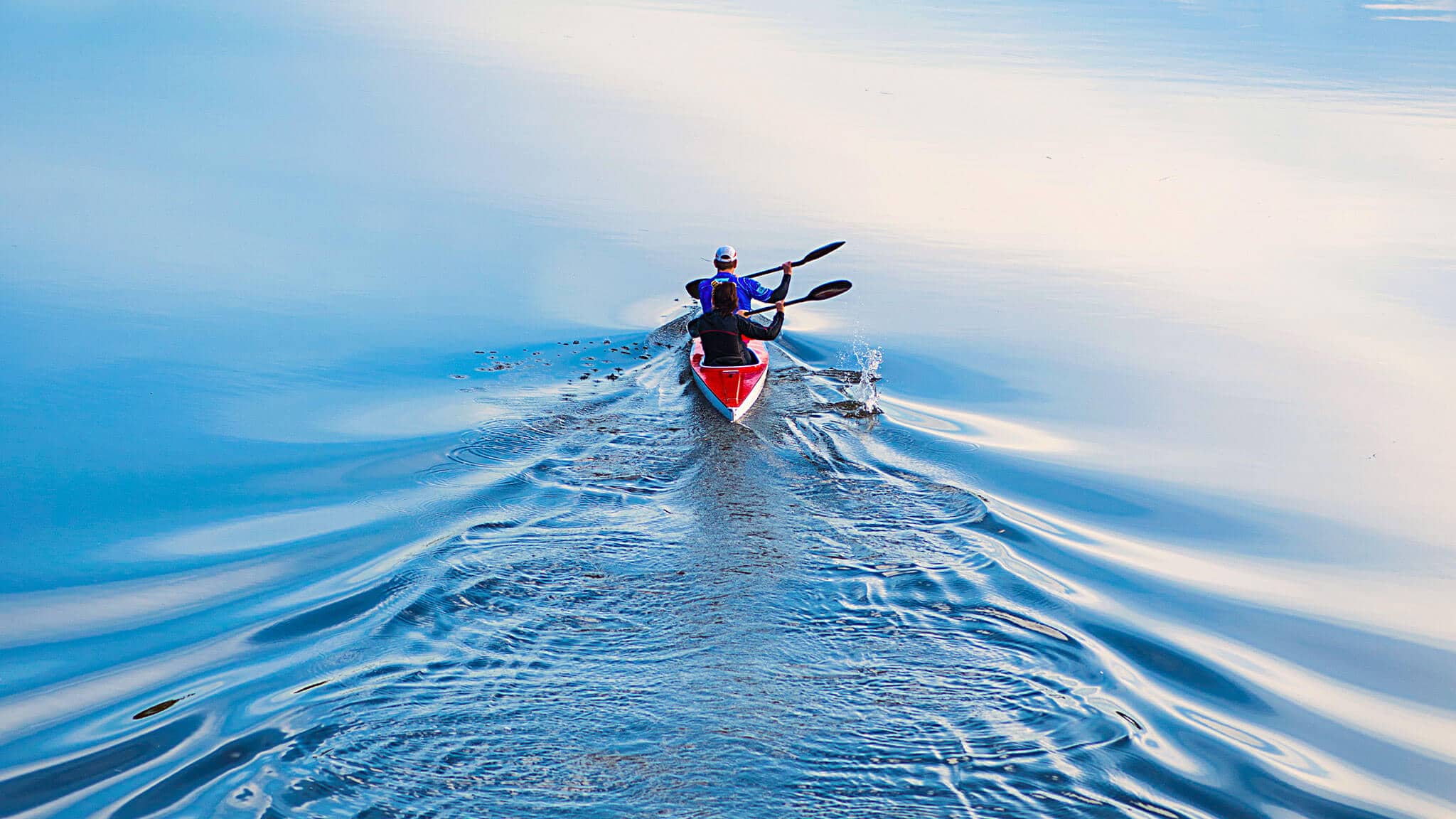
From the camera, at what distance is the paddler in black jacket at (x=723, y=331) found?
11.3 meters

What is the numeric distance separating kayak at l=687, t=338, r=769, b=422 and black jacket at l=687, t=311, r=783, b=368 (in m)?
0.11

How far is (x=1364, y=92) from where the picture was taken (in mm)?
25984

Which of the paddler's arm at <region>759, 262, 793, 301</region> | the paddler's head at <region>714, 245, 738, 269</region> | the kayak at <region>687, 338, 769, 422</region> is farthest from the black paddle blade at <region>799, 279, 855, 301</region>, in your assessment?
the kayak at <region>687, 338, 769, 422</region>

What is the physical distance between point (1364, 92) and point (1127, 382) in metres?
17.9

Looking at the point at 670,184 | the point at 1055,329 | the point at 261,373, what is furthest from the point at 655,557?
the point at 670,184

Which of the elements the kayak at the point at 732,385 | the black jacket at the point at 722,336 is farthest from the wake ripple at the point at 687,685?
the black jacket at the point at 722,336

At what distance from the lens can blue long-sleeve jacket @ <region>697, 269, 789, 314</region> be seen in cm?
1279

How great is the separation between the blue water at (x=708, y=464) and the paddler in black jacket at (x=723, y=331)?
701 mm

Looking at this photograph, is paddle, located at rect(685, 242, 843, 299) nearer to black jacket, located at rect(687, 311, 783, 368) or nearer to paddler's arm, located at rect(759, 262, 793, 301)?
paddler's arm, located at rect(759, 262, 793, 301)

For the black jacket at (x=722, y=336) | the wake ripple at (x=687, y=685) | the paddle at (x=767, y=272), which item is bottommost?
the wake ripple at (x=687, y=685)

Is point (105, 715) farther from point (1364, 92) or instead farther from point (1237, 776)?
point (1364, 92)

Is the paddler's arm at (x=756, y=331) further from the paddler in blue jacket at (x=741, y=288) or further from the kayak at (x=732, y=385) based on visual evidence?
the paddler in blue jacket at (x=741, y=288)

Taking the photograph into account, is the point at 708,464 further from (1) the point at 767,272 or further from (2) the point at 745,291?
(1) the point at 767,272

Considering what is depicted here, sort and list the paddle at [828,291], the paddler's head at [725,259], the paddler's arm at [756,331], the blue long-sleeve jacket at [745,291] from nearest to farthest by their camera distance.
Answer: the paddler's arm at [756,331] → the blue long-sleeve jacket at [745,291] → the paddle at [828,291] → the paddler's head at [725,259]
